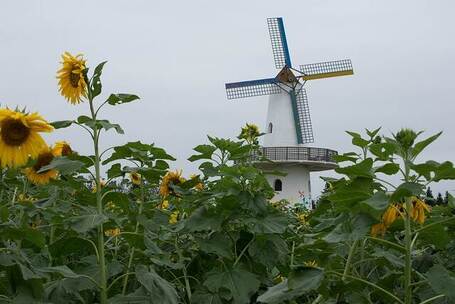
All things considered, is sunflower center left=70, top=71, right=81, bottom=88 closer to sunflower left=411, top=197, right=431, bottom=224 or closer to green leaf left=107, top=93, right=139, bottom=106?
green leaf left=107, top=93, right=139, bottom=106

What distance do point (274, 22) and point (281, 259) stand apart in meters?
27.0

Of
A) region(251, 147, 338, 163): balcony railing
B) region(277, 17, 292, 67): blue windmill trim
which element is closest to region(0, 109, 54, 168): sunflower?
region(251, 147, 338, 163): balcony railing

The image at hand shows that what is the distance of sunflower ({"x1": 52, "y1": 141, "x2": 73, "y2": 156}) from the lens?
2.39 metres

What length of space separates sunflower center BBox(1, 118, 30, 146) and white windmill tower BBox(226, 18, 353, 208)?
76.3 feet

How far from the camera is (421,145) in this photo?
1.67 meters

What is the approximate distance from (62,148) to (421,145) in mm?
1369

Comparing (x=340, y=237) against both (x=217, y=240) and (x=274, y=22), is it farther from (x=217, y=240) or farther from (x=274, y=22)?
(x=274, y=22)

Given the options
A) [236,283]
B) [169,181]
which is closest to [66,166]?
[236,283]

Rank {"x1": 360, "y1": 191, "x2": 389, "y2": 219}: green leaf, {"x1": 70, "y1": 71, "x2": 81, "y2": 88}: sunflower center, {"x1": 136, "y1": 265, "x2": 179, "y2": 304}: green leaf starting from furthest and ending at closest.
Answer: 1. {"x1": 70, "y1": 71, "x2": 81, "y2": 88}: sunflower center
2. {"x1": 136, "y1": 265, "x2": 179, "y2": 304}: green leaf
3. {"x1": 360, "y1": 191, "x2": 389, "y2": 219}: green leaf

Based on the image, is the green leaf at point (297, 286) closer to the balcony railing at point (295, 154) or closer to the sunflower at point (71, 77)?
the sunflower at point (71, 77)

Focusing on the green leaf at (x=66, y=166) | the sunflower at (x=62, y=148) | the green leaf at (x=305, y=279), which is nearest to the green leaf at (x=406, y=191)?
the green leaf at (x=305, y=279)

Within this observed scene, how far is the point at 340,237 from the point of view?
1.66 metres

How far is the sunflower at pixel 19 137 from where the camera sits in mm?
1830

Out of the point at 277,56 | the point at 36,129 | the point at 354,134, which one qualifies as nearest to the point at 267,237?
the point at 354,134
